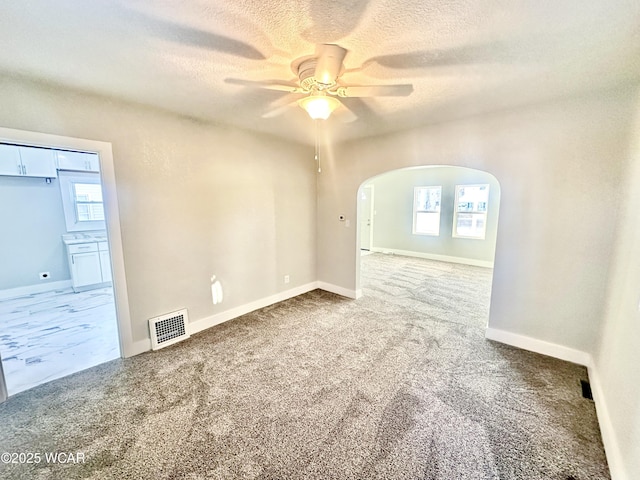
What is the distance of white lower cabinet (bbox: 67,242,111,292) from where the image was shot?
4414mm

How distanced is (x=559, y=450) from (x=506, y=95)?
2.60 metres

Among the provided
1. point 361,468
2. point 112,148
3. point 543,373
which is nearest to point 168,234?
point 112,148

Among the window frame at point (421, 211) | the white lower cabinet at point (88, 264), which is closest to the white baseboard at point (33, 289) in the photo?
the white lower cabinet at point (88, 264)

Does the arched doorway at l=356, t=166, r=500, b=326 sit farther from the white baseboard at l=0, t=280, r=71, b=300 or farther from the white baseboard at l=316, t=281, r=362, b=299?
the white baseboard at l=0, t=280, r=71, b=300

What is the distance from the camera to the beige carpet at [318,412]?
147cm

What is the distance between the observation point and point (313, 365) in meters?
2.40

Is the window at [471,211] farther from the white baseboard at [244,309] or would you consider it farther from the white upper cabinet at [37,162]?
the white upper cabinet at [37,162]

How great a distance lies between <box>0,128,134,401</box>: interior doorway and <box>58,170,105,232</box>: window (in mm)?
18

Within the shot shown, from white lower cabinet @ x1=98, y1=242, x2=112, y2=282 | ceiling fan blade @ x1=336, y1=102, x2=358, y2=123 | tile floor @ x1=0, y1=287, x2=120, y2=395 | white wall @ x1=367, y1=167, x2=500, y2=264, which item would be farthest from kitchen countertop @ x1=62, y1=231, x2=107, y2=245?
white wall @ x1=367, y1=167, x2=500, y2=264

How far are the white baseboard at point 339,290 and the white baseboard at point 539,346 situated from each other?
1.77 meters

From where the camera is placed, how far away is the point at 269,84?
205 centimetres

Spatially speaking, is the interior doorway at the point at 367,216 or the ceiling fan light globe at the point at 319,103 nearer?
the ceiling fan light globe at the point at 319,103

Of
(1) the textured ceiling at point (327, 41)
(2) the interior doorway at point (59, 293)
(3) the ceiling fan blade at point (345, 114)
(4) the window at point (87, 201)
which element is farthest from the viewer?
(4) the window at point (87, 201)

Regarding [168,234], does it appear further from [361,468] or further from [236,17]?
[361,468]
